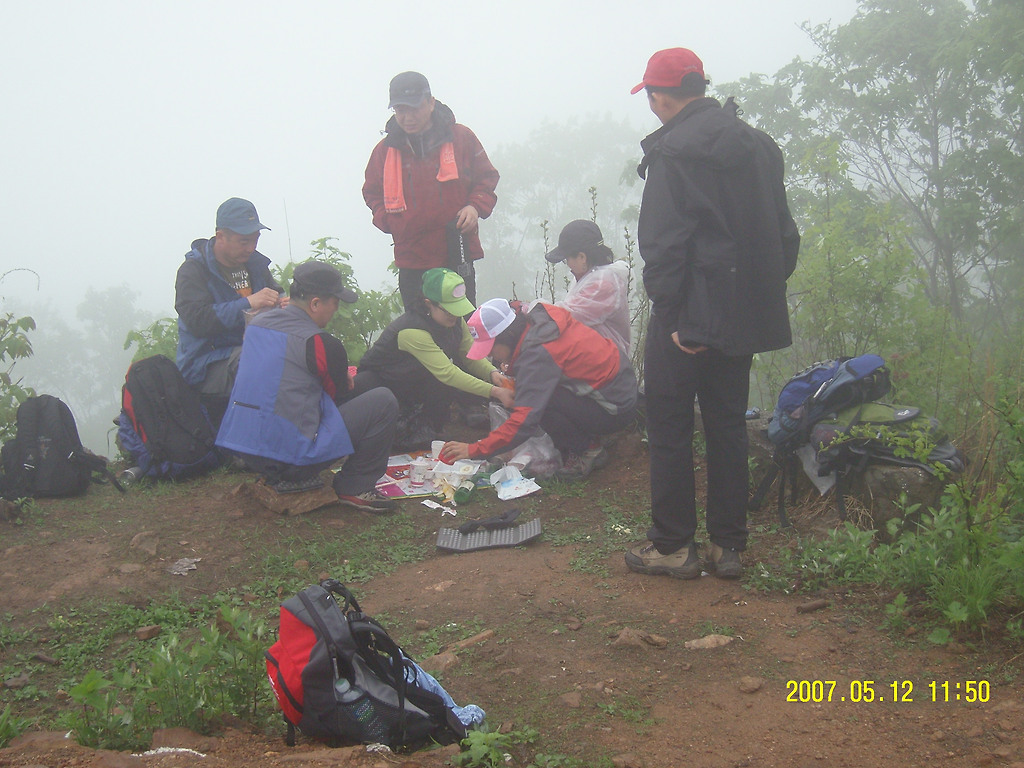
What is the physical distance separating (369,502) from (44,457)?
2.13 meters

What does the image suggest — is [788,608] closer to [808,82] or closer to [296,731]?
[296,731]

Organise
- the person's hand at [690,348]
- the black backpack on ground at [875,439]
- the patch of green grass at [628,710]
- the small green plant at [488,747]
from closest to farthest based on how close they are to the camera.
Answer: the small green plant at [488,747] → the patch of green grass at [628,710] → the person's hand at [690,348] → the black backpack on ground at [875,439]

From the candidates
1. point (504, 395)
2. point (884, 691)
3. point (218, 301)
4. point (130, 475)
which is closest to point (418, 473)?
point (504, 395)

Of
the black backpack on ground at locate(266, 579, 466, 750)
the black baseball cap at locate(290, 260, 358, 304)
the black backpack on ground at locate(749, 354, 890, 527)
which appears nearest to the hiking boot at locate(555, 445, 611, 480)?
the black backpack on ground at locate(749, 354, 890, 527)

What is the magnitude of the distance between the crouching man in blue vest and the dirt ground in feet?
1.29

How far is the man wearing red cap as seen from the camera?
9.85 ft

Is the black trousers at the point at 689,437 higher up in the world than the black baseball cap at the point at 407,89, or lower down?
lower down

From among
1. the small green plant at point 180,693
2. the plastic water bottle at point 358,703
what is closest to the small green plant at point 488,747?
the plastic water bottle at point 358,703

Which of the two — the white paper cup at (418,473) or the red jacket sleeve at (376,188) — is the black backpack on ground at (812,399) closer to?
the white paper cup at (418,473)

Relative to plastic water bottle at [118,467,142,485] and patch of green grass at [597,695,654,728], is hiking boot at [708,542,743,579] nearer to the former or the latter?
patch of green grass at [597,695,654,728]

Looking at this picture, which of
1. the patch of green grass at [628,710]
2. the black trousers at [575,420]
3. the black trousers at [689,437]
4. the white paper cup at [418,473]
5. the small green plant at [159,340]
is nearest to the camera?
the patch of green grass at [628,710]

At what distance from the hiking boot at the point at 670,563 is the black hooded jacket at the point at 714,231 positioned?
0.94 meters

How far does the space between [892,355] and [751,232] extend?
2090mm

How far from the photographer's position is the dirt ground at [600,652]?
206 centimetres
